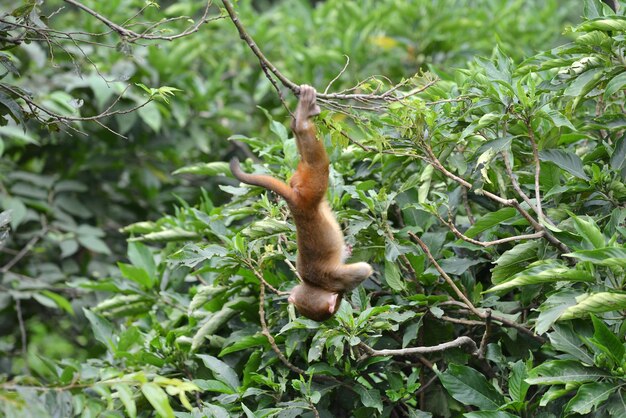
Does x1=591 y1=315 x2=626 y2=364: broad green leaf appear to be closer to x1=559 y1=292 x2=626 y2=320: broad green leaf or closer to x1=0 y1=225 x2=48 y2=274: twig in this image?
x1=559 y1=292 x2=626 y2=320: broad green leaf

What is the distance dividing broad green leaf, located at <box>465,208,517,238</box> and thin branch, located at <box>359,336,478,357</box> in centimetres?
42

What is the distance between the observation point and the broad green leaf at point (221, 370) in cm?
337

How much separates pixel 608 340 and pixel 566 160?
31.3 inches

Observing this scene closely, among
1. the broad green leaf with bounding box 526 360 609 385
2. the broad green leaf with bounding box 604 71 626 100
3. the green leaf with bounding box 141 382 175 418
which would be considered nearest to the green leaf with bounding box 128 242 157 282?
the green leaf with bounding box 141 382 175 418

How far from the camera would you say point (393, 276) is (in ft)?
10.7

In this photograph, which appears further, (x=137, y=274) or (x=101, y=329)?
(x=137, y=274)

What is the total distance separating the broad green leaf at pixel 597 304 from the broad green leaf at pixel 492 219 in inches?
21.3

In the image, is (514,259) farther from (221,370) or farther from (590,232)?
(221,370)

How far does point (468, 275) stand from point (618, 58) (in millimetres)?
1038

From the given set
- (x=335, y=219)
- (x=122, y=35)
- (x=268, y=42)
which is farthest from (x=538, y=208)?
(x=268, y=42)

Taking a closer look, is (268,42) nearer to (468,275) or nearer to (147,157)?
(147,157)

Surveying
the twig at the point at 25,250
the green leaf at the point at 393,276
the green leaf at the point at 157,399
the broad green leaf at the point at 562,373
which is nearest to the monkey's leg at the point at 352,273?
the green leaf at the point at 393,276

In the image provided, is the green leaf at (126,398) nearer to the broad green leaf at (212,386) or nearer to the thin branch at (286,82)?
the broad green leaf at (212,386)

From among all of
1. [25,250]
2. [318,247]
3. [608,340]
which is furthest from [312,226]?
[25,250]
